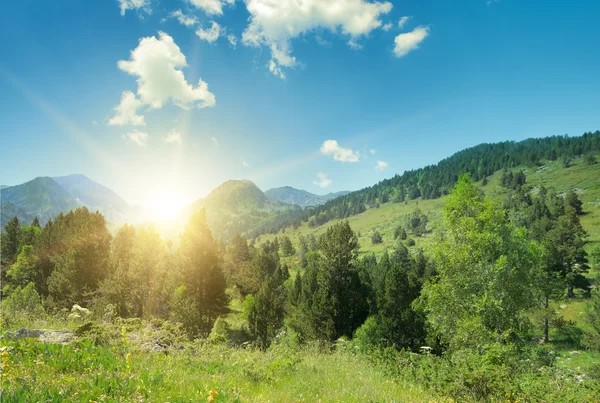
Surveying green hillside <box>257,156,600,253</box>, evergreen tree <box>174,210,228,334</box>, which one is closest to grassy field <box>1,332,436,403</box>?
evergreen tree <box>174,210,228,334</box>

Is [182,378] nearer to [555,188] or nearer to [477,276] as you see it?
[477,276]

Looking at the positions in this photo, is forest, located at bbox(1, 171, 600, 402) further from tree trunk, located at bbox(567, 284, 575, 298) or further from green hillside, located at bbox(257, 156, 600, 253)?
green hillside, located at bbox(257, 156, 600, 253)

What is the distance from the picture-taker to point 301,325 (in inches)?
1254

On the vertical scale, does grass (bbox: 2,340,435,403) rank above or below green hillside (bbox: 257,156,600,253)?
below

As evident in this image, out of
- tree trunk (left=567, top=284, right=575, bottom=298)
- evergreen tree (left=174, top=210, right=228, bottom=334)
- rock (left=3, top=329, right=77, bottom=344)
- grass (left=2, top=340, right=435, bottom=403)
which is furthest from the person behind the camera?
tree trunk (left=567, top=284, right=575, bottom=298)

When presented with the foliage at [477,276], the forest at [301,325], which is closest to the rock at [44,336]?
the forest at [301,325]

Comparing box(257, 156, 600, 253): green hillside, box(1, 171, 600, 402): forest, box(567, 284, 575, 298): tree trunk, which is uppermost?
box(257, 156, 600, 253): green hillside

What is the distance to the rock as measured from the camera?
848 centimetres

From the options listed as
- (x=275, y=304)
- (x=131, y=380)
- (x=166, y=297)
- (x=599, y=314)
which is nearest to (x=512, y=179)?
(x=599, y=314)

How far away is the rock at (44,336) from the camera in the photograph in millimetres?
8475

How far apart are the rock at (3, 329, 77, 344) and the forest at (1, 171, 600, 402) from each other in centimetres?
17

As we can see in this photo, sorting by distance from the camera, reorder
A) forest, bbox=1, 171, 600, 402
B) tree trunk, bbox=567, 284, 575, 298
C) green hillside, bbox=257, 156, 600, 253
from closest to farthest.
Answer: forest, bbox=1, 171, 600, 402, tree trunk, bbox=567, 284, 575, 298, green hillside, bbox=257, 156, 600, 253

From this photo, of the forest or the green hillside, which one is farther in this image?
the green hillside

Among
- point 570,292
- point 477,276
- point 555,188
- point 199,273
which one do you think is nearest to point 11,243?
point 199,273
